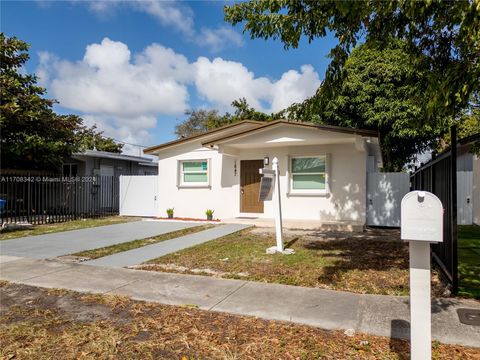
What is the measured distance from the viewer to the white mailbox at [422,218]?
8.55 ft

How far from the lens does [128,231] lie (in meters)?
11.7

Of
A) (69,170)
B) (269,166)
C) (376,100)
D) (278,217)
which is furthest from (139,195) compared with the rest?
(376,100)

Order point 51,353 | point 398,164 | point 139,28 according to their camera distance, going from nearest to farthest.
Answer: point 51,353, point 139,28, point 398,164

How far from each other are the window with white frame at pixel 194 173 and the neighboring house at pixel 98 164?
683 centimetres

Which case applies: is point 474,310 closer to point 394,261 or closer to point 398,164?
point 394,261

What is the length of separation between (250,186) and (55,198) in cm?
853

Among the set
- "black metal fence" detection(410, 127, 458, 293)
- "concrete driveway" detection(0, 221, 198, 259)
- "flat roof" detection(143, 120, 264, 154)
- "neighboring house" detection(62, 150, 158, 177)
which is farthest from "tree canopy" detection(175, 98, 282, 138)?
"black metal fence" detection(410, 127, 458, 293)

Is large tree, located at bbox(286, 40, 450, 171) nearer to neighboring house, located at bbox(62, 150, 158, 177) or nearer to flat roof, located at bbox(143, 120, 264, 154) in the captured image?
flat roof, located at bbox(143, 120, 264, 154)

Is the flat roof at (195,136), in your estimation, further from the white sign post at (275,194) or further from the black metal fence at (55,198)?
the white sign post at (275,194)

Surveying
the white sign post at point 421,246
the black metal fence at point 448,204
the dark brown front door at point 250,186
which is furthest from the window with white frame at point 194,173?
the white sign post at point 421,246

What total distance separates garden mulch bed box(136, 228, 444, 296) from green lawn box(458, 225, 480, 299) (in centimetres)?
39

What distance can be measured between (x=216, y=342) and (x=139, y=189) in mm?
14357

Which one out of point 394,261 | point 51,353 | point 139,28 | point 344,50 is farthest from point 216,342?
point 139,28

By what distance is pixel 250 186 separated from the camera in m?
14.1
